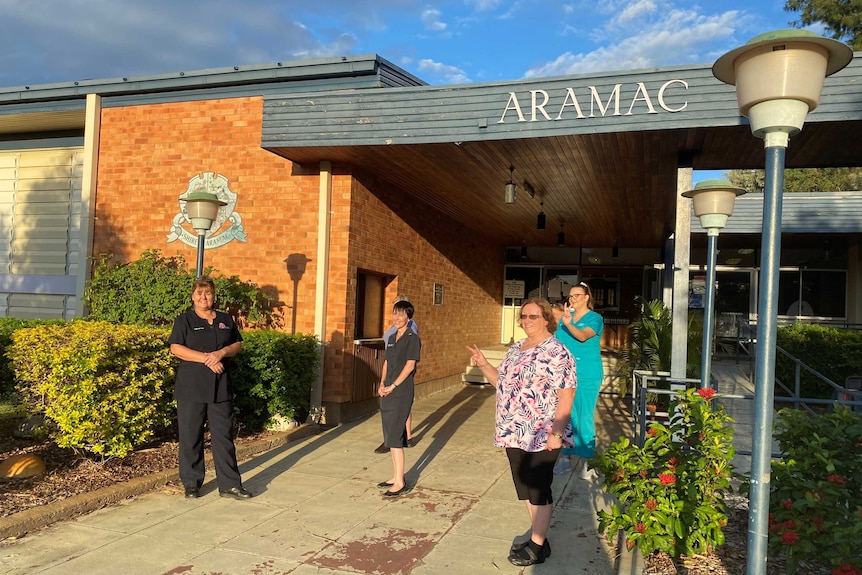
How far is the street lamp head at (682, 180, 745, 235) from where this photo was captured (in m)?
6.16

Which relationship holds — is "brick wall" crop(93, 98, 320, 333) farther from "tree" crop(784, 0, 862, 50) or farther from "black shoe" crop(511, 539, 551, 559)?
"tree" crop(784, 0, 862, 50)

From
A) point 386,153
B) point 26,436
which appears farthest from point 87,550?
point 386,153

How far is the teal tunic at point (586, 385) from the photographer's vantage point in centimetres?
593

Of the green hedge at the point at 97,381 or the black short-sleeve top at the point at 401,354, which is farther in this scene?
the black short-sleeve top at the point at 401,354

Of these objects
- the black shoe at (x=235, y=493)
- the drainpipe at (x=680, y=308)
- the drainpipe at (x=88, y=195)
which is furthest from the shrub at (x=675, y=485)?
the drainpipe at (x=88, y=195)

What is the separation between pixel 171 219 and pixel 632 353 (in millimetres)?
7554

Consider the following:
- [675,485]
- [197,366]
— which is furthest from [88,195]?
[675,485]

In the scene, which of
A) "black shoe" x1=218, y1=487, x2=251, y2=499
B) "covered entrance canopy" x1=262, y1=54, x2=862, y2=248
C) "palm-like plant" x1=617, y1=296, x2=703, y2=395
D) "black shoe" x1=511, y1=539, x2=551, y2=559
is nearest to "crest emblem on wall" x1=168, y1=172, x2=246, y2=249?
"covered entrance canopy" x1=262, y1=54, x2=862, y2=248

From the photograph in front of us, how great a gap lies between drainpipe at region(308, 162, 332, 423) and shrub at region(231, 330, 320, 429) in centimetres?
30

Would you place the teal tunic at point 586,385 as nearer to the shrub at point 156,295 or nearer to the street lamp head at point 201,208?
the street lamp head at point 201,208

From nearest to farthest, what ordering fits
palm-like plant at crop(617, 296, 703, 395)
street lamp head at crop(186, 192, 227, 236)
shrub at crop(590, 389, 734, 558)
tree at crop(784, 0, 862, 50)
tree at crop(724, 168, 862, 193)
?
shrub at crop(590, 389, 734, 558), street lamp head at crop(186, 192, 227, 236), palm-like plant at crop(617, 296, 703, 395), tree at crop(784, 0, 862, 50), tree at crop(724, 168, 862, 193)

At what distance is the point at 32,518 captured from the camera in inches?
174

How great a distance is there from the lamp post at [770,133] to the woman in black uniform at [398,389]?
10.2ft

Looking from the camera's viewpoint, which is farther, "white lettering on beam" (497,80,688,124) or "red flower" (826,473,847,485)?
"white lettering on beam" (497,80,688,124)
